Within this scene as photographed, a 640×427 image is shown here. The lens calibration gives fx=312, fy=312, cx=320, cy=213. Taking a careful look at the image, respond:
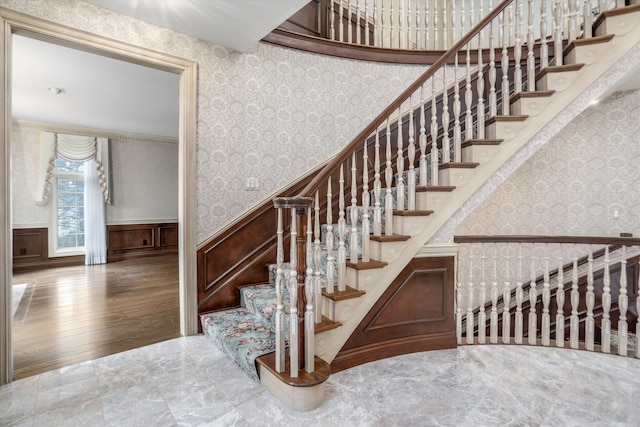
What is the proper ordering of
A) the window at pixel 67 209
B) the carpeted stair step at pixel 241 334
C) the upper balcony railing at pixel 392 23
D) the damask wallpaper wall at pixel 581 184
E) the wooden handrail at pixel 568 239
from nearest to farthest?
the carpeted stair step at pixel 241 334 < the wooden handrail at pixel 568 239 < the upper balcony railing at pixel 392 23 < the damask wallpaper wall at pixel 581 184 < the window at pixel 67 209

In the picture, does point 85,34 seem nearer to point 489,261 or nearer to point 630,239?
point 630,239

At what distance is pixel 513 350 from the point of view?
250cm

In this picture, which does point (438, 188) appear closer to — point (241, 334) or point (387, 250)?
point (387, 250)

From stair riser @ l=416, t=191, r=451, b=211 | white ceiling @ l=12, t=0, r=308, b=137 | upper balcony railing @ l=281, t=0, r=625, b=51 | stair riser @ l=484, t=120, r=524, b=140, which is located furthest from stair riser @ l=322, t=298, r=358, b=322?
upper balcony railing @ l=281, t=0, r=625, b=51

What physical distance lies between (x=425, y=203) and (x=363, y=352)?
1222 millimetres

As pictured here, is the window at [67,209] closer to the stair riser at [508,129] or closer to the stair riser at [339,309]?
the stair riser at [339,309]

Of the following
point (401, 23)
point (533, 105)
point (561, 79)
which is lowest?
point (533, 105)

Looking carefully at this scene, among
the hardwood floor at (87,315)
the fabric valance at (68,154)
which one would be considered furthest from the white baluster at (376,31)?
the fabric valance at (68,154)

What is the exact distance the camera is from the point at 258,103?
3109 millimetres

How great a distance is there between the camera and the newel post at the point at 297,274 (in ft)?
5.87

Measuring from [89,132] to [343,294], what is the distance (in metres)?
6.49

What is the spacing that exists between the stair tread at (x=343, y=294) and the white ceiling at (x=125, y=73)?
208 cm

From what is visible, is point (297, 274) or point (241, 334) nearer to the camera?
point (297, 274)

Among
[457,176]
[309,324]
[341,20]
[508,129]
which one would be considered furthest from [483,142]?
[341,20]
